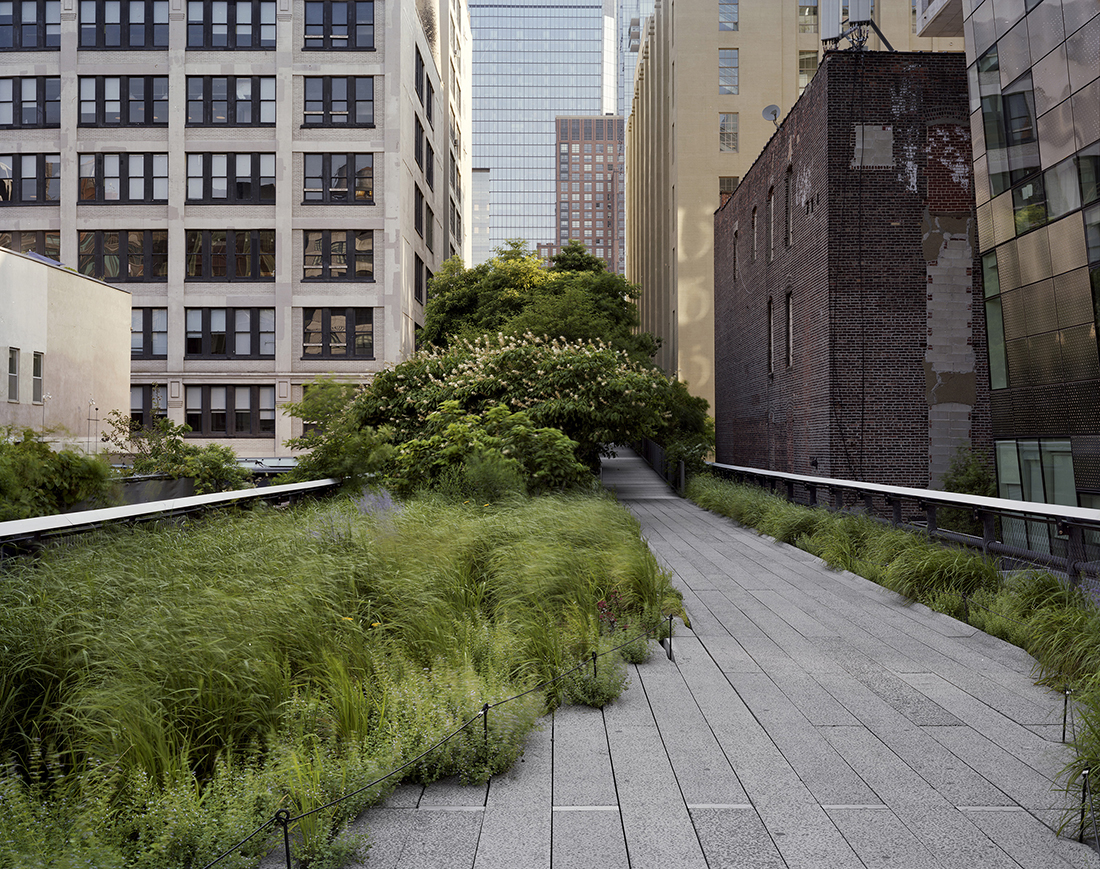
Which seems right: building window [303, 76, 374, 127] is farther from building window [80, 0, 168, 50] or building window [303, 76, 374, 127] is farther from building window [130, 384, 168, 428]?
building window [130, 384, 168, 428]

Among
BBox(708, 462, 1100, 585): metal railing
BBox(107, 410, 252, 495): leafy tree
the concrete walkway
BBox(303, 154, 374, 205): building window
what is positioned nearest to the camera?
the concrete walkway

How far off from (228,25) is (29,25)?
31.4 ft

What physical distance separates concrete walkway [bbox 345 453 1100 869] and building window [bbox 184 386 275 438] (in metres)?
35.6

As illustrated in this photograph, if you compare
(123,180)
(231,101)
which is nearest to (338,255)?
(231,101)

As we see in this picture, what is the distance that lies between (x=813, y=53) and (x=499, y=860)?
159ft

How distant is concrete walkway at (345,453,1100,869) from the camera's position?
3.28 m

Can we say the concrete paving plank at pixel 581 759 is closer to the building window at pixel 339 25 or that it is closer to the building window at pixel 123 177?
the building window at pixel 339 25

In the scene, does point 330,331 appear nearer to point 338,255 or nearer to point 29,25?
point 338,255

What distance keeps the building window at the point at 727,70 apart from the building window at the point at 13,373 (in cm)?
3537

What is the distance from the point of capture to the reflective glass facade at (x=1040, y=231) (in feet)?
43.6

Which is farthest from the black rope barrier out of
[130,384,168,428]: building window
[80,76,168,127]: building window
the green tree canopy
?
[80,76,168,127]: building window

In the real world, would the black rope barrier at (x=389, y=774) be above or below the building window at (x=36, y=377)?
below

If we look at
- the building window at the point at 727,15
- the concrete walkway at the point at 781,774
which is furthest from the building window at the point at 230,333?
the concrete walkway at the point at 781,774

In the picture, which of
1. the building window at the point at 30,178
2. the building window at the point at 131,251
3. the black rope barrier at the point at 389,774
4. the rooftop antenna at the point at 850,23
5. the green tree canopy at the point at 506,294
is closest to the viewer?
the black rope barrier at the point at 389,774
